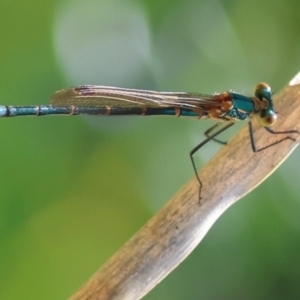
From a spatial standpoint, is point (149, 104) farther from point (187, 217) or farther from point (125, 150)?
point (187, 217)

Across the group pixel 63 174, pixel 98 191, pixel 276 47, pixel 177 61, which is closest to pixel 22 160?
pixel 63 174

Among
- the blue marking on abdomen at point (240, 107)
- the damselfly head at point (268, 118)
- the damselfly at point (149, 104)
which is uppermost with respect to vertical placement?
the damselfly at point (149, 104)

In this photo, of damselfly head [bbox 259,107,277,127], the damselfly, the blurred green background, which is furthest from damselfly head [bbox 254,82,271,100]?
the blurred green background

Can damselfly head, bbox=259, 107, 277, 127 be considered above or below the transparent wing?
below

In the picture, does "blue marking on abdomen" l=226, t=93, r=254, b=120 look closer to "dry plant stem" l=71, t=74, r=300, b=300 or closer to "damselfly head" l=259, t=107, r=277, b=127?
"damselfly head" l=259, t=107, r=277, b=127

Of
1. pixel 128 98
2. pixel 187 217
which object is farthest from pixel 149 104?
pixel 187 217

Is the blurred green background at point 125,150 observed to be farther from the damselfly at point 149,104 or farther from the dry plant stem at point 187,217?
the dry plant stem at point 187,217

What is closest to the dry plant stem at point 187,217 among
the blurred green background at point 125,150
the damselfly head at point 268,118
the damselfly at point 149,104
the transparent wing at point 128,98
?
the damselfly head at point 268,118
